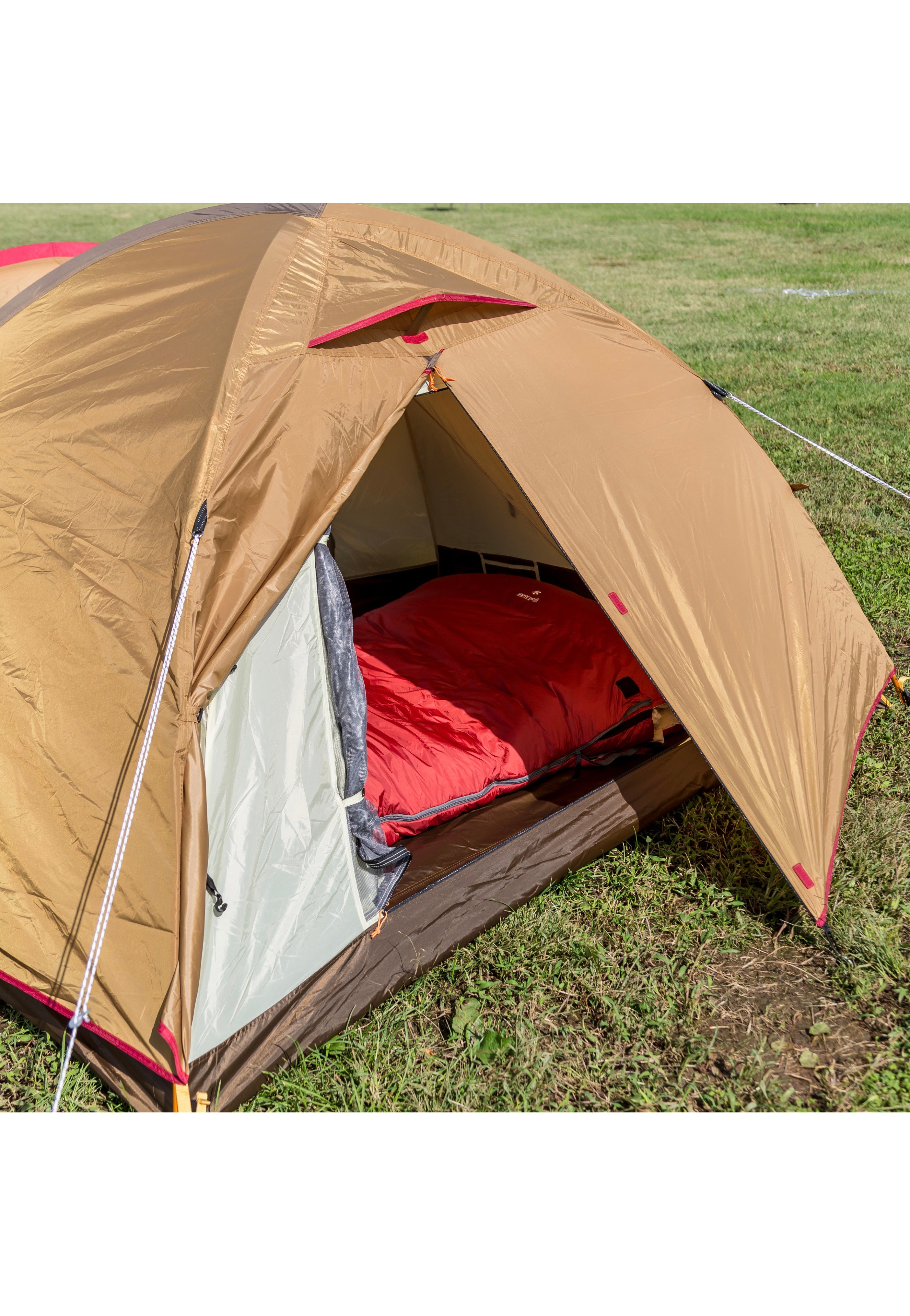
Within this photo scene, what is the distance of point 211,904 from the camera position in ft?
8.26

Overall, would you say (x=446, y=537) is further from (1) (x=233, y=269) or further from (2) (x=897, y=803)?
(2) (x=897, y=803)

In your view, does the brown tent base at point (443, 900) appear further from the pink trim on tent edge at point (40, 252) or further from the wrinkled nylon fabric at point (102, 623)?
the pink trim on tent edge at point (40, 252)

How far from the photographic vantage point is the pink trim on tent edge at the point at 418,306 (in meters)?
2.96

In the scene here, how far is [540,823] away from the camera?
3.28 meters

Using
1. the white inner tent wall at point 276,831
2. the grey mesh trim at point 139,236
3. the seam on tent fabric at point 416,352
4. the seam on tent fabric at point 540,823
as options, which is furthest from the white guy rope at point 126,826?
the grey mesh trim at point 139,236

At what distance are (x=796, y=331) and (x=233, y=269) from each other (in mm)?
7958

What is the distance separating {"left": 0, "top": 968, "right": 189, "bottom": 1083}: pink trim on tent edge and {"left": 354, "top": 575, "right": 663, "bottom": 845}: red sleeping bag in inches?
42.2

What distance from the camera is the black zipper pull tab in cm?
251

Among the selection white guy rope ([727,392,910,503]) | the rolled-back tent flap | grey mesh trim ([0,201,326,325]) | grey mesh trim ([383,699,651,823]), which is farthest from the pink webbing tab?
grey mesh trim ([0,201,326,325])

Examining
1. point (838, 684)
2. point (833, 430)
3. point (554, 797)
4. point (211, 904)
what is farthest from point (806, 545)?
point (833, 430)

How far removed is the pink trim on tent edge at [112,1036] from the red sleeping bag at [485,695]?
107cm

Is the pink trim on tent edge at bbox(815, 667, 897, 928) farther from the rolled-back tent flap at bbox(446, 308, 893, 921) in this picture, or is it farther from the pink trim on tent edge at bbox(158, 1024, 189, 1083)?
the pink trim on tent edge at bbox(158, 1024, 189, 1083)

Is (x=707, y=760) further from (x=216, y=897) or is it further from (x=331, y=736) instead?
(x=216, y=897)

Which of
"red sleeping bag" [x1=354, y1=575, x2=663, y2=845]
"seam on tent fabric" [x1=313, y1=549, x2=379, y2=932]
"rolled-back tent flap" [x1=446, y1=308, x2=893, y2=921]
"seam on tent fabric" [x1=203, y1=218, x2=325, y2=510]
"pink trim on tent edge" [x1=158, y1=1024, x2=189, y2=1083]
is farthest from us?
"red sleeping bag" [x1=354, y1=575, x2=663, y2=845]
